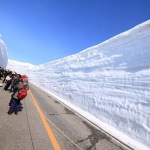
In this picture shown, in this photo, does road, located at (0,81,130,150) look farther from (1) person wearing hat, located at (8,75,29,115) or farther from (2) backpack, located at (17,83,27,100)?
(2) backpack, located at (17,83,27,100)

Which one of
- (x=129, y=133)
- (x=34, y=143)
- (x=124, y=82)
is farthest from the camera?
(x=124, y=82)

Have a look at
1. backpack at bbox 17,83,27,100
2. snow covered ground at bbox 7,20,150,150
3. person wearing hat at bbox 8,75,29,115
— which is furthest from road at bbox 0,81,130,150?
snow covered ground at bbox 7,20,150,150

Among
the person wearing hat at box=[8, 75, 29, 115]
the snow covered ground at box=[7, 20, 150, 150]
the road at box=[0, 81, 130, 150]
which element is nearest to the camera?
the road at box=[0, 81, 130, 150]

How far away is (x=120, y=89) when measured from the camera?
359 inches

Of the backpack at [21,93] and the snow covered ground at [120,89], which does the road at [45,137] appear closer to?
the backpack at [21,93]

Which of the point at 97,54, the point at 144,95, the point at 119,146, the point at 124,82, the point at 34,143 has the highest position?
the point at 97,54

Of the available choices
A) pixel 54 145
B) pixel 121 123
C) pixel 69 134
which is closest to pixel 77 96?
pixel 121 123

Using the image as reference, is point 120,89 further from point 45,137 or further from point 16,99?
point 45,137

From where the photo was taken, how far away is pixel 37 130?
507 centimetres

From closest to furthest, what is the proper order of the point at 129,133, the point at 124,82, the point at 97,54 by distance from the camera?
the point at 129,133, the point at 124,82, the point at 97,54

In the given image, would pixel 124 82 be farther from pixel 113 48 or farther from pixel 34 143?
pixel 34 143

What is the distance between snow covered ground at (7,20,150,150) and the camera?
6848 millimetres

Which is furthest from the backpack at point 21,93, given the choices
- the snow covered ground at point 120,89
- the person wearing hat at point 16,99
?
the snow covered ground at point 120,89

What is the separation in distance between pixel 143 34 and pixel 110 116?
6.06m
